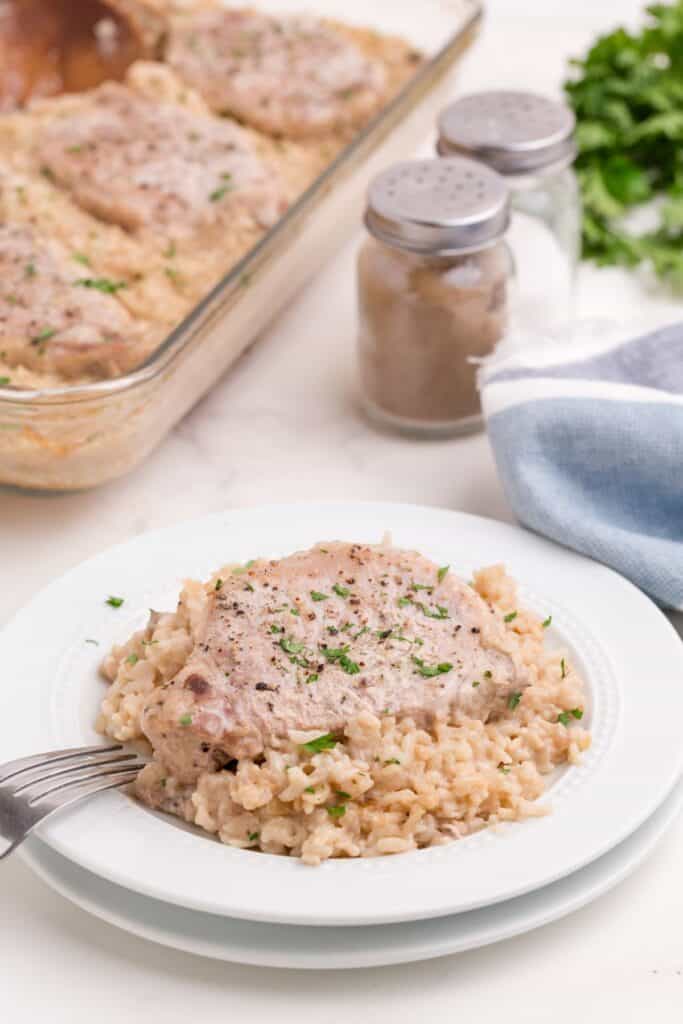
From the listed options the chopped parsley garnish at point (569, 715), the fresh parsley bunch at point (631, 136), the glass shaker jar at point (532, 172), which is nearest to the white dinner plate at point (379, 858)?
the chopped parsley garnish at point (569, 715)

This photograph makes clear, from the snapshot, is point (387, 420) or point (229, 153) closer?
point (387, 420)

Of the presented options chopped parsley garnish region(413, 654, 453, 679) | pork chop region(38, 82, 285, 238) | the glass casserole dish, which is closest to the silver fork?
chopped parsley garnish region(413, 654, 453, 679)

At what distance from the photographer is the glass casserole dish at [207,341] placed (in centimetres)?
274

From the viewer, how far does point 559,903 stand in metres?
2.00

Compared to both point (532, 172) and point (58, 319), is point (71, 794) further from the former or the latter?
point (532, 172)

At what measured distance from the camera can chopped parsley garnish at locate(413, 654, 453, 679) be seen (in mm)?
2172

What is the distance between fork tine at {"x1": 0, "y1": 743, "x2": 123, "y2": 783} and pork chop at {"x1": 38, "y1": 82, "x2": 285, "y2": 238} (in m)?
1.57

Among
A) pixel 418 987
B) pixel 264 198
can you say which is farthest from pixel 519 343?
pixel 418 987

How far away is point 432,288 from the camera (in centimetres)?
303

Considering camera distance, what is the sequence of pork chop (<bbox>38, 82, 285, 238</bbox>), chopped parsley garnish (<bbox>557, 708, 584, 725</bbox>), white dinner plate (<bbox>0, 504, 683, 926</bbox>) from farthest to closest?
1. pork chop (<bbox>38, 82, 285, 238</bbox>)
2. chopped parsley garnish (<bbox>557, 708, 584, 725</bbox>)
3. white dinner plate (<bbox>0, 504, 683, 926</bbox>)

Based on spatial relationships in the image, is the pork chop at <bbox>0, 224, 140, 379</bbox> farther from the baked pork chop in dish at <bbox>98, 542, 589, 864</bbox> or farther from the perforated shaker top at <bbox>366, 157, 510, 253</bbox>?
the baked pork chop in dish at <bbox>98, 542, 589, 864</bbox>

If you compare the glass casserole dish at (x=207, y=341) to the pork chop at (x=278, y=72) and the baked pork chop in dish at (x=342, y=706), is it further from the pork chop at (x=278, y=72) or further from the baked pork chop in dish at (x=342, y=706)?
the baked pork chop in dish at (x=342, y=706)

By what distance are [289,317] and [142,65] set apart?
2.88ft

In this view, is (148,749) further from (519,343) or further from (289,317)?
(289,317)
